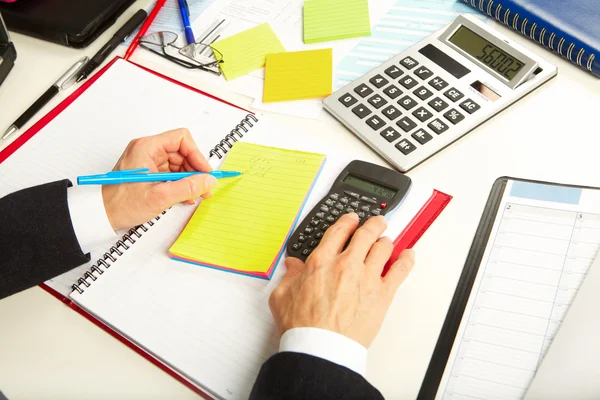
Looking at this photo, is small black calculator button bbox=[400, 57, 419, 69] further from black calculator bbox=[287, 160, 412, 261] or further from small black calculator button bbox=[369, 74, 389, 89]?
black calculator bbox=[287, 160, 412, 261]

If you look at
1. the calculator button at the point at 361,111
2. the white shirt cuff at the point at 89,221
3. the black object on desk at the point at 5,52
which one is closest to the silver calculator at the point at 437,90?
the calculator button at the point at 361,111

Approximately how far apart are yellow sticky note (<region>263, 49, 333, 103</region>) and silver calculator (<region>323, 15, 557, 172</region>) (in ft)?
0.16

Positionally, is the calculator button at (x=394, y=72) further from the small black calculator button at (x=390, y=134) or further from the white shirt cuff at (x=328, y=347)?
the white shirt cuff at (x=328, y=347)

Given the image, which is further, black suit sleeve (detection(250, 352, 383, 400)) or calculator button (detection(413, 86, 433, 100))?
calculator button (detection(413, 86, 433, 100))

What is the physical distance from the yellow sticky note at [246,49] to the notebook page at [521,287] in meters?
0.48

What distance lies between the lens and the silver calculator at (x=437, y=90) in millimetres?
820

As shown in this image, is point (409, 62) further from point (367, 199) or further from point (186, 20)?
point (186, 20)

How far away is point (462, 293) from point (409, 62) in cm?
40

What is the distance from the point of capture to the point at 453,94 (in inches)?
33.8

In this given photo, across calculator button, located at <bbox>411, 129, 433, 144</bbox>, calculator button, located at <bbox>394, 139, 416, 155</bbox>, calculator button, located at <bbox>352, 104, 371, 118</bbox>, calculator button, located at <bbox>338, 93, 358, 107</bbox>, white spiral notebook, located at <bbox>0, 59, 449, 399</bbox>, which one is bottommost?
white spiral notebook, located at <bbox>0, 59, 449, 399</bbox>

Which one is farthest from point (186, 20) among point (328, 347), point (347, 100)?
point (328, 347)

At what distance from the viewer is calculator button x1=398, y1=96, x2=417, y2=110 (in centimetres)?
85

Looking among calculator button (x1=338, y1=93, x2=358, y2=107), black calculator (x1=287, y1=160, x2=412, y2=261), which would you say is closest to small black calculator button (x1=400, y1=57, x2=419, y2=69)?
calculator button (x1=338, y1=93, x2=358, y2=107)

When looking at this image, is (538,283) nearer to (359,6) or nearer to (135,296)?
(135,296)
